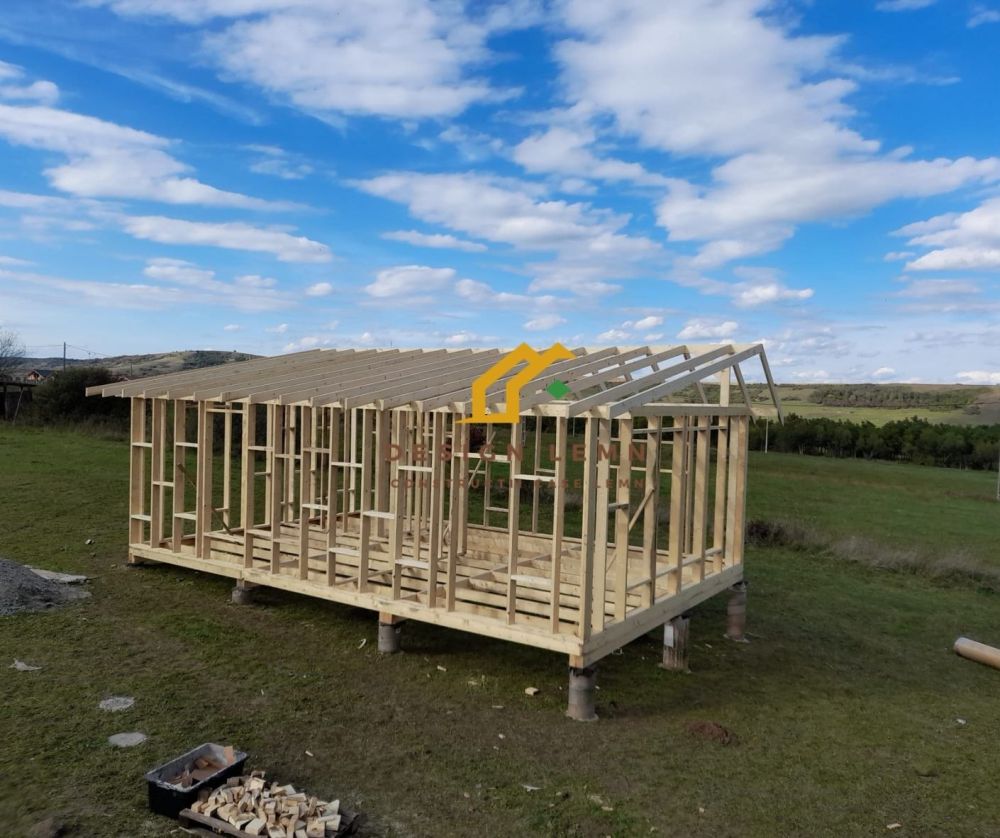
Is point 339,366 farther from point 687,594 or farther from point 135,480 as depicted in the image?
point 687,594

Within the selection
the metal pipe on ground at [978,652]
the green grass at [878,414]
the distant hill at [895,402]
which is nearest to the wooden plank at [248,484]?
the metal pipe on ground at [978,652]

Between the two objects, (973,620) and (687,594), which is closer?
(687,594)

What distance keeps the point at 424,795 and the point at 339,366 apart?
6.02 metres

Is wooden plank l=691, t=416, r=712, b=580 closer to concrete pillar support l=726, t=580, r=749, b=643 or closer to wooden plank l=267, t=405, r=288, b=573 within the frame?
concrete pillar support l=726, t=580, r=749, b=643

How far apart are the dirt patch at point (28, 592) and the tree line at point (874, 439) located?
33178mm

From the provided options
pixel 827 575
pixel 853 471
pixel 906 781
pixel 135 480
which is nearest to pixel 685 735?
pixel 906 781

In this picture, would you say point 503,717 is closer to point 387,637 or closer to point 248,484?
point 387,637

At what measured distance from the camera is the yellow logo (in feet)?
19.1

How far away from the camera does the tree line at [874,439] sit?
35844 mm

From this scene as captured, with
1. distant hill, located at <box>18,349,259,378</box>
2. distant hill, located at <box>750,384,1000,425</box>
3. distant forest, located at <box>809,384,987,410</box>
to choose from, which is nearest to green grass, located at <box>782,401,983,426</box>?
distant hill, located at <box>750,384,1000,425</box>

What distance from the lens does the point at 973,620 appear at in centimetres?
880

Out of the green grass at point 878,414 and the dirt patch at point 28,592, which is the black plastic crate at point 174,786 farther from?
the green grass at point 878,414

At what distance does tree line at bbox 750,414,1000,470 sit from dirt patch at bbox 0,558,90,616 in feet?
109

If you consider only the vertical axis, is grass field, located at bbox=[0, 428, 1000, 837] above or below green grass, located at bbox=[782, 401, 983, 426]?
below
